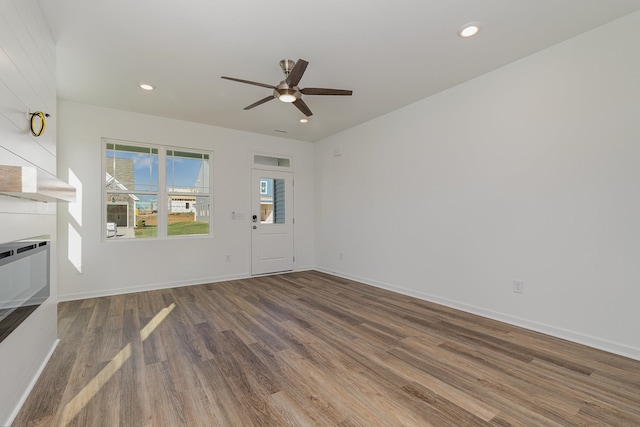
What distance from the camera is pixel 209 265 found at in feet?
16.3

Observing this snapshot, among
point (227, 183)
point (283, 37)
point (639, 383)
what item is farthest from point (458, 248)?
point (227, 183)

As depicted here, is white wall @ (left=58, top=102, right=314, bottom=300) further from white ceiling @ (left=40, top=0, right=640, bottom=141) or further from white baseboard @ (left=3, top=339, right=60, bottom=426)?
white baseboard @ (left=3, top=339, right=60, bottom=426)

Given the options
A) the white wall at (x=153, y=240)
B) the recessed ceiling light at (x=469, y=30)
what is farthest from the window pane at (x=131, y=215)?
the recessed ceiling light at (x=469, y=30)

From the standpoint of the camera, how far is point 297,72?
2531 mm

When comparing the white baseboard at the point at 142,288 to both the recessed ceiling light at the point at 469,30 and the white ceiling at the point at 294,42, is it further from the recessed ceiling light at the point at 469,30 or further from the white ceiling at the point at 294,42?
the recessed ceiling light at the point at 469,30

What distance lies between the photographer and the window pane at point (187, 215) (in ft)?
15.5

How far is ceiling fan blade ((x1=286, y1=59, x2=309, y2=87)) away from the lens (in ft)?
7.90

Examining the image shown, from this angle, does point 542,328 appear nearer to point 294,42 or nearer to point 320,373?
point 320,373

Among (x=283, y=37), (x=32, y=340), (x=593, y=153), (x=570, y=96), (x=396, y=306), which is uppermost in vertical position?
(x=283, y=37)

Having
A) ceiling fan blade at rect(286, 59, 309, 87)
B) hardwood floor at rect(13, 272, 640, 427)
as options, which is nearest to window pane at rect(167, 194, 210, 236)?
hardwood floor at rect(13, 272, 640, 427)

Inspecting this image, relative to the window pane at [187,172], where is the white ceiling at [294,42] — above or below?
above

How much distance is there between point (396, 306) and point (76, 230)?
456 cm

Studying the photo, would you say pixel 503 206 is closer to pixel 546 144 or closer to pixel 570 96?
pixel 546 144

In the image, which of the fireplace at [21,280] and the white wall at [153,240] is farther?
the white wall at [153,240]
